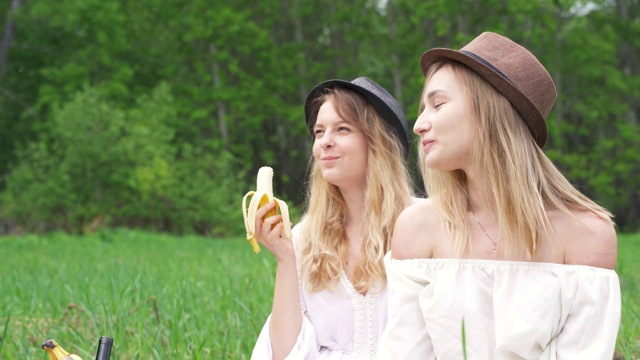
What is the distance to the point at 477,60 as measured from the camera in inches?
87.8

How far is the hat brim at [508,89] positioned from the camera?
223 centimetres

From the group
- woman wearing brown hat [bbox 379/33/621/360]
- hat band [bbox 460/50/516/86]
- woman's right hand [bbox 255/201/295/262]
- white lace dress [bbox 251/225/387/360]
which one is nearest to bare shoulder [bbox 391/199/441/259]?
woman wearing brown hat [bbox 379/33/621/360]

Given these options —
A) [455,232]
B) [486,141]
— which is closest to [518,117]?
[486,141]

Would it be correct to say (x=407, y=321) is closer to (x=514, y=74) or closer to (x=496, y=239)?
(x=496, y=239)

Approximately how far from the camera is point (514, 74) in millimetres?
2264

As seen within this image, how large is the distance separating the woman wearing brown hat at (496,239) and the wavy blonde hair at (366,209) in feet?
2.28

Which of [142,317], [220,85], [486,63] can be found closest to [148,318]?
[142,317]

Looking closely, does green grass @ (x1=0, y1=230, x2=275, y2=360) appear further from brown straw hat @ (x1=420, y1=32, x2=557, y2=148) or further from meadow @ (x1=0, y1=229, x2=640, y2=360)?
brown straw hat @ (x1=420, y1=32, x2=557, y2=148)

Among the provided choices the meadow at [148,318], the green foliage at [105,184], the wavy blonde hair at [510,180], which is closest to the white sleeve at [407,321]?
the wavy blonde hair at [510,180]

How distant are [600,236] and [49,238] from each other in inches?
586

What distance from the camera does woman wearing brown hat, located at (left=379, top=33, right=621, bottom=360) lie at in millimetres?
2166

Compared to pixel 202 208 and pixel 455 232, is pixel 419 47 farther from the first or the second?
pixel 455 232

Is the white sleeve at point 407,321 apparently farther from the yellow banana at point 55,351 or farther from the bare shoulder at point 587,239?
the yellow banana at point 55,351

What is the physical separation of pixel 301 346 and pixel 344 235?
1.45 feet
